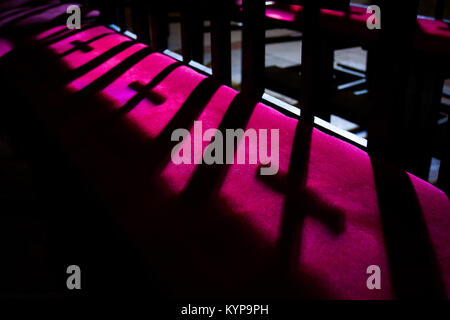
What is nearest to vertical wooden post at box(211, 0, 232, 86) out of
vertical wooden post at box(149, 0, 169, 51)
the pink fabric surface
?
the pink fabric surface

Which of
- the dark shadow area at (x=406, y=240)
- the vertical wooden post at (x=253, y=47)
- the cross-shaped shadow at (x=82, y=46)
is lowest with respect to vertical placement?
the dark shadow area at (x=406, y=240)

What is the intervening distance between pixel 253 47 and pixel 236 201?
1.03 m

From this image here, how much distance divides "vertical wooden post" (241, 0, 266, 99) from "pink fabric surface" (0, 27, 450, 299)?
Result: 0.15 m

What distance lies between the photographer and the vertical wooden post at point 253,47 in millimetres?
1835

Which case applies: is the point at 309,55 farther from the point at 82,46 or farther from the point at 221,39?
the point at 82,46

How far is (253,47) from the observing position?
1.91m

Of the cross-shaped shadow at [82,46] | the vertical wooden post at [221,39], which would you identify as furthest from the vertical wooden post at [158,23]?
the vertical wooden post at [221,39]

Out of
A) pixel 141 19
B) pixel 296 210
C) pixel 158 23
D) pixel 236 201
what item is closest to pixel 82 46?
pixel 141 19

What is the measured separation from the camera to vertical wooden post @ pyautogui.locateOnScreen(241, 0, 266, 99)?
6.02 ft

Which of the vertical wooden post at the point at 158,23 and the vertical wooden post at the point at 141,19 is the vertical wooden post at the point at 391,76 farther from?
the vertical wooden post at the point at 141,19

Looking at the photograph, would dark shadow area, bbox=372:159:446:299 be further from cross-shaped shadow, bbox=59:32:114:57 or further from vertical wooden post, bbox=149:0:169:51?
cross-shaped shadow, bbox=59:32:114:57

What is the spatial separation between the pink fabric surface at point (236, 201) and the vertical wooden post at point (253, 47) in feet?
0.49

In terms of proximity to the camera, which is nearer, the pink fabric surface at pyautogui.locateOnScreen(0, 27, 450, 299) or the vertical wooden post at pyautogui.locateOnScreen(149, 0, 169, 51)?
the pink fabric surface at pyautogui.locateOnScreen(0, 27, 450, 299)
